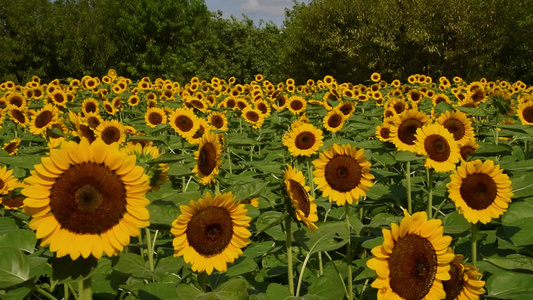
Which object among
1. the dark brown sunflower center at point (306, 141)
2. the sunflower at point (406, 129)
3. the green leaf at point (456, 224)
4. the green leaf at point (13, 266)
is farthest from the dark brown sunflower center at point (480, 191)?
the green leaf at point (13, 266)

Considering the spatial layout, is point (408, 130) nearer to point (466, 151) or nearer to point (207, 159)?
point (466, 151)

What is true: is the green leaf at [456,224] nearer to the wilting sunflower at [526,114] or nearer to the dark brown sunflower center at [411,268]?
the dark brown sunflower center at [411,268]

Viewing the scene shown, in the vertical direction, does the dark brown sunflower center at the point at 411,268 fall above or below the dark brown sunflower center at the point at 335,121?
below

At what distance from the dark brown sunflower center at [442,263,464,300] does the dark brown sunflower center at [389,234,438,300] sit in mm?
139

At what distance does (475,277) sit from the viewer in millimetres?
1835

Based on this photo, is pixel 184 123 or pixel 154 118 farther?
pixel 154 118

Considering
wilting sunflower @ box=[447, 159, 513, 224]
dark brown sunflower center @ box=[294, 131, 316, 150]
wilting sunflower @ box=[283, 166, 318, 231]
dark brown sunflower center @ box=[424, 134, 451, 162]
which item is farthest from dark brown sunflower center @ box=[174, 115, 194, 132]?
wilting sunflower @ box=[447, 159, 513, 224]

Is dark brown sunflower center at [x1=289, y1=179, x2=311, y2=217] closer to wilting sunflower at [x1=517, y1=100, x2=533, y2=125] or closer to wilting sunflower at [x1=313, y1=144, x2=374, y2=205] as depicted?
wilting sunflower at [x1=313, y1=144, x2=374, y2=205]

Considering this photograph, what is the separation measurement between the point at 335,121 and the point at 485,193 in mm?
2931

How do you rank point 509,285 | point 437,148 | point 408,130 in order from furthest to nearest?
point 408,130 < point 437,148 < point 509,285

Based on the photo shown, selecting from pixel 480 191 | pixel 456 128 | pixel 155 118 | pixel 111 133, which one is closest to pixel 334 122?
pixel 456 128

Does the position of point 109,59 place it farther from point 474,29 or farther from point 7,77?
point 474,29

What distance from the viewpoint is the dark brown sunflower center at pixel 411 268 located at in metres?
1.66

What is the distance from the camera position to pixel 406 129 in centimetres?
346
